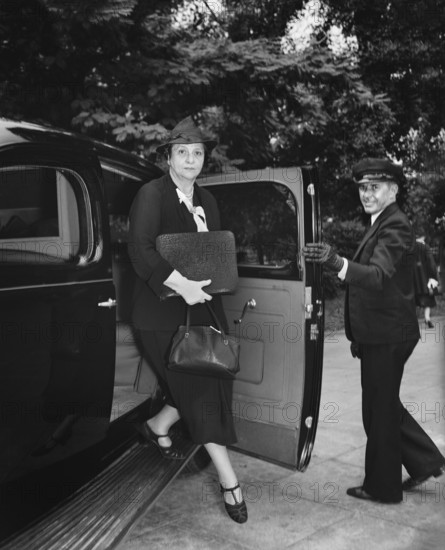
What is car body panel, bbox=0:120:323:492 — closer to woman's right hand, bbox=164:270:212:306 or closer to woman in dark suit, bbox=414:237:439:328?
woman's right hand, bbox=164:270:212:306

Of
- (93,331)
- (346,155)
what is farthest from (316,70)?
(93,331)

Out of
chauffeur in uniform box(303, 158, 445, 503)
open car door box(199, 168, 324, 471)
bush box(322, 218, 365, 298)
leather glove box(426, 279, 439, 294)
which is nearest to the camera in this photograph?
open car door box(199, 168, 324, 471)

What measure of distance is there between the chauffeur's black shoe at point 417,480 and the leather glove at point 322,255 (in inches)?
55.5

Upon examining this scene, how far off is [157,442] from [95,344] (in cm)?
92

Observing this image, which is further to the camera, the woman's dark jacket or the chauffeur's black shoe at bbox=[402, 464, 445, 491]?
the chauffeur's black shoe at bbox=[402, 464, 445, 491]

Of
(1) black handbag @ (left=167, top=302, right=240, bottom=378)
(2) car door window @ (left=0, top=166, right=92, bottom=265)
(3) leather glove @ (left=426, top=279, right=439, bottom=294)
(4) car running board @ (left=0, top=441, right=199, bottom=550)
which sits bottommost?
(4) car running board @ (left=0, top=441, right=199, bottom=550)

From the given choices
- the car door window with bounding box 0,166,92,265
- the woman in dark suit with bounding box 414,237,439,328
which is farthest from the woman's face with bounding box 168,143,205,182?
the woman in dark suit with bounding box 414,237,439,328

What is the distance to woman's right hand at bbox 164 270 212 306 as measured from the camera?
3.36 m

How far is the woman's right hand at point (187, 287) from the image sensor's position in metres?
3.36

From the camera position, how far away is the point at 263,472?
4379 millimetres

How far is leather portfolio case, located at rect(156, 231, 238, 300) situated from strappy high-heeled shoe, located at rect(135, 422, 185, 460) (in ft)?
3.03

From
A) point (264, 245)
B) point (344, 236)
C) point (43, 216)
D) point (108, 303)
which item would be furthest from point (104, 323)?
point (344, 236)

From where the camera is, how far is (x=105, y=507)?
10.3 feet

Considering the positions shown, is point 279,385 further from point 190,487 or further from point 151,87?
point 151,87
